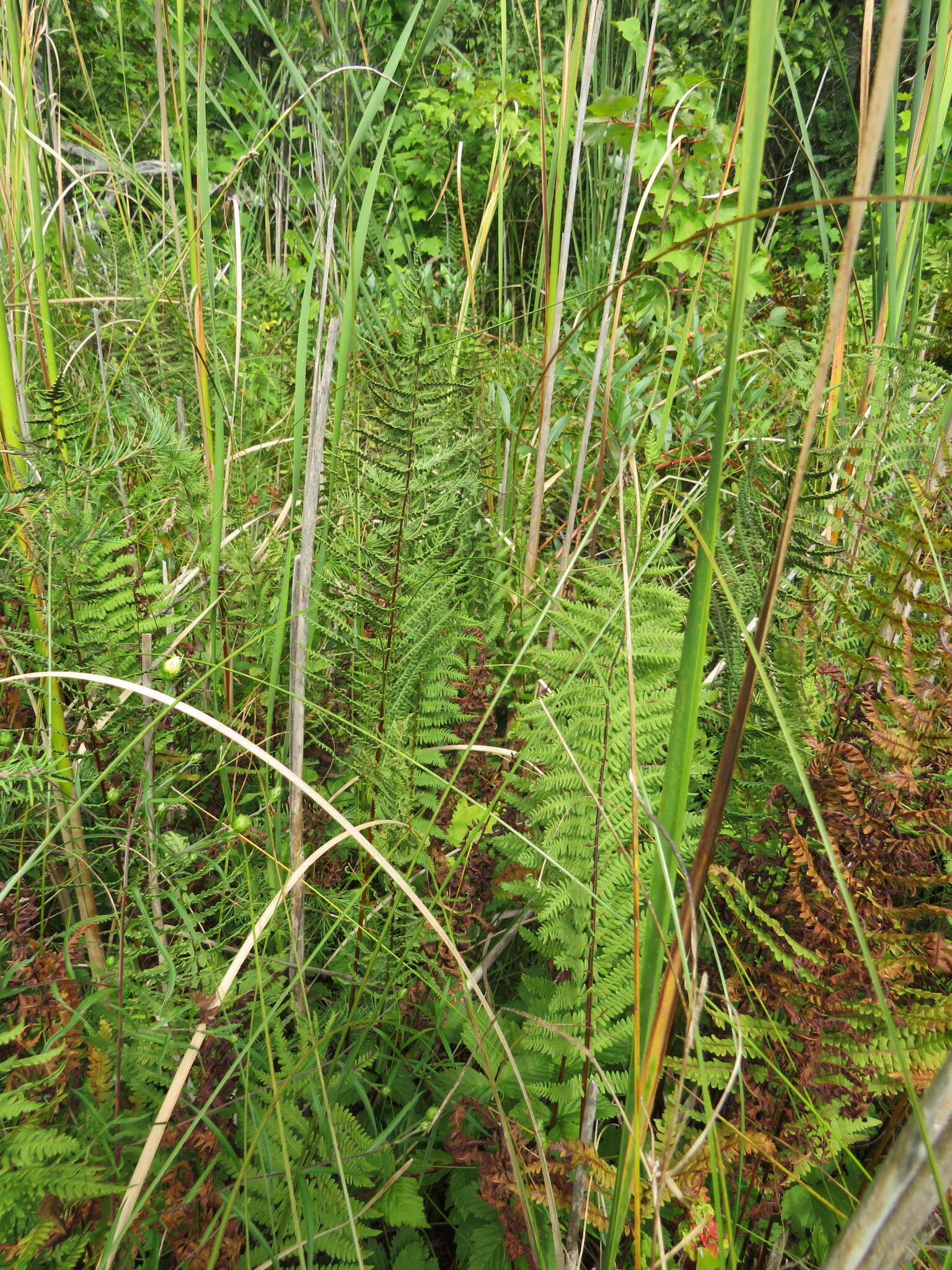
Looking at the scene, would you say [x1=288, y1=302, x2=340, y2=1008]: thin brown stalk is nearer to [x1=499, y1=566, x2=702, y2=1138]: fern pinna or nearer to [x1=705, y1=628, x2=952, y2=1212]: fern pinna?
[x1=499, y1=566, x2=702, y2=1138]: fern pinna

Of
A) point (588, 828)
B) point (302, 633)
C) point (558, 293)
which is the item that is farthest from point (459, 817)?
point (558, 293)

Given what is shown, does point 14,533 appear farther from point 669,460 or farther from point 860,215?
point 669,460

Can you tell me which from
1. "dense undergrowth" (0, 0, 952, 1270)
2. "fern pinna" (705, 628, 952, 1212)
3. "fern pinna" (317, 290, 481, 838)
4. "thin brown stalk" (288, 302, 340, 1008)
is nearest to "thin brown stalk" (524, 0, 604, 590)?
"dense undergrowth" (0, 0, 952, 1270)

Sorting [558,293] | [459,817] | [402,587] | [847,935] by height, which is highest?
[558,293]

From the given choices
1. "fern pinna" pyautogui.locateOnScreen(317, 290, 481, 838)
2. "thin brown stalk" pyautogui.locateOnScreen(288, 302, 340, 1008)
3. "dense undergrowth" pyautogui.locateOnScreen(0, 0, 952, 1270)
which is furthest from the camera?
"fern pinna" pyautogui.locateOnScreen(317, 290, 481, 838)

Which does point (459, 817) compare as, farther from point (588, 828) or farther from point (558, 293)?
point (558, 293)

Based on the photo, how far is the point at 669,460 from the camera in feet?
5.30

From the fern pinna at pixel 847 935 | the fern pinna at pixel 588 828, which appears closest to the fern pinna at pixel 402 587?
the fern pinna at pixel 588 828

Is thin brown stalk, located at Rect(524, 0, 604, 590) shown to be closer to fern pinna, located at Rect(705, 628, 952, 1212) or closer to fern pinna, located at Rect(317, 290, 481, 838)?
fern pinna, located at Rect(317, 290, 481, 838)

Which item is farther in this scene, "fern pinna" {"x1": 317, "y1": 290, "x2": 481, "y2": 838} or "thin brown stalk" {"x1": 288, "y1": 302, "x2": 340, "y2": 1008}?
"fern pinna" {"x1": 317, "y1": 290, "x2": 481, "y2": 838}

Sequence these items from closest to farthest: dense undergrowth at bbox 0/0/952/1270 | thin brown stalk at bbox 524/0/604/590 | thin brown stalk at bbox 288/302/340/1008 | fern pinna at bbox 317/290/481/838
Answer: dense undergrowth at bbox 0/0/952/1270 → thin brown stalk at bbox 288/302/340/1008 → fern pinna at bbox 317/290/481/838 → thin brown stalk at bbox 524/0/604/590

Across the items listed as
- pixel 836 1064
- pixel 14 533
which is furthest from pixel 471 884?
pixel 14 533

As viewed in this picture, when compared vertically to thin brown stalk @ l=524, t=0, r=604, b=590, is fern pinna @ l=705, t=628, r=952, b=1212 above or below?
below

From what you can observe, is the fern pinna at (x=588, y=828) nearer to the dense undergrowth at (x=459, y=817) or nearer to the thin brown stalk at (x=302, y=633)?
the dense undergrowth at (x=459, y=817)
